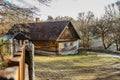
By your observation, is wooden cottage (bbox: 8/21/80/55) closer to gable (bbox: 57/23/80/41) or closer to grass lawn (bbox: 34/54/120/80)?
gable (bbox: 57/23/80/41)

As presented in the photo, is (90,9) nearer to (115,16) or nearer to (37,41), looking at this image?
(115,16)

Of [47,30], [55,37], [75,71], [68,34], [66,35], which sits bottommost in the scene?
[75,71]

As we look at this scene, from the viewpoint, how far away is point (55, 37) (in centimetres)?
3209

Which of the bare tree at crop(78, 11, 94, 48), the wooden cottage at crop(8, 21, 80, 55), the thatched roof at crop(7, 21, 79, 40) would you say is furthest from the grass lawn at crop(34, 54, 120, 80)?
the bare tree at crop(78, 11, 94, 48)

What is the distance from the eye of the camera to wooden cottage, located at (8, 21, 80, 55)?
32219mm

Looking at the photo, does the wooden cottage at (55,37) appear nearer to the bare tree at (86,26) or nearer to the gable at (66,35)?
the gable at (66,35)

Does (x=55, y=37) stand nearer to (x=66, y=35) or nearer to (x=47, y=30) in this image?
(x=66, y=35)

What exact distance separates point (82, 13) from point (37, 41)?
1665 centimetres

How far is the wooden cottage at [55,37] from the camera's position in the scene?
106ft

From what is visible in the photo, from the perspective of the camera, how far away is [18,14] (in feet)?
24.1

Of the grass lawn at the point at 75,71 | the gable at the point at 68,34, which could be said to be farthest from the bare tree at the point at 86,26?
the grass lawn at the point at 75,71

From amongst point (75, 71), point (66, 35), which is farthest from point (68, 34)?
point (75, 71)

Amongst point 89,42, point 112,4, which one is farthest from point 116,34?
point 112,4

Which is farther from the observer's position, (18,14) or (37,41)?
(37,41)
